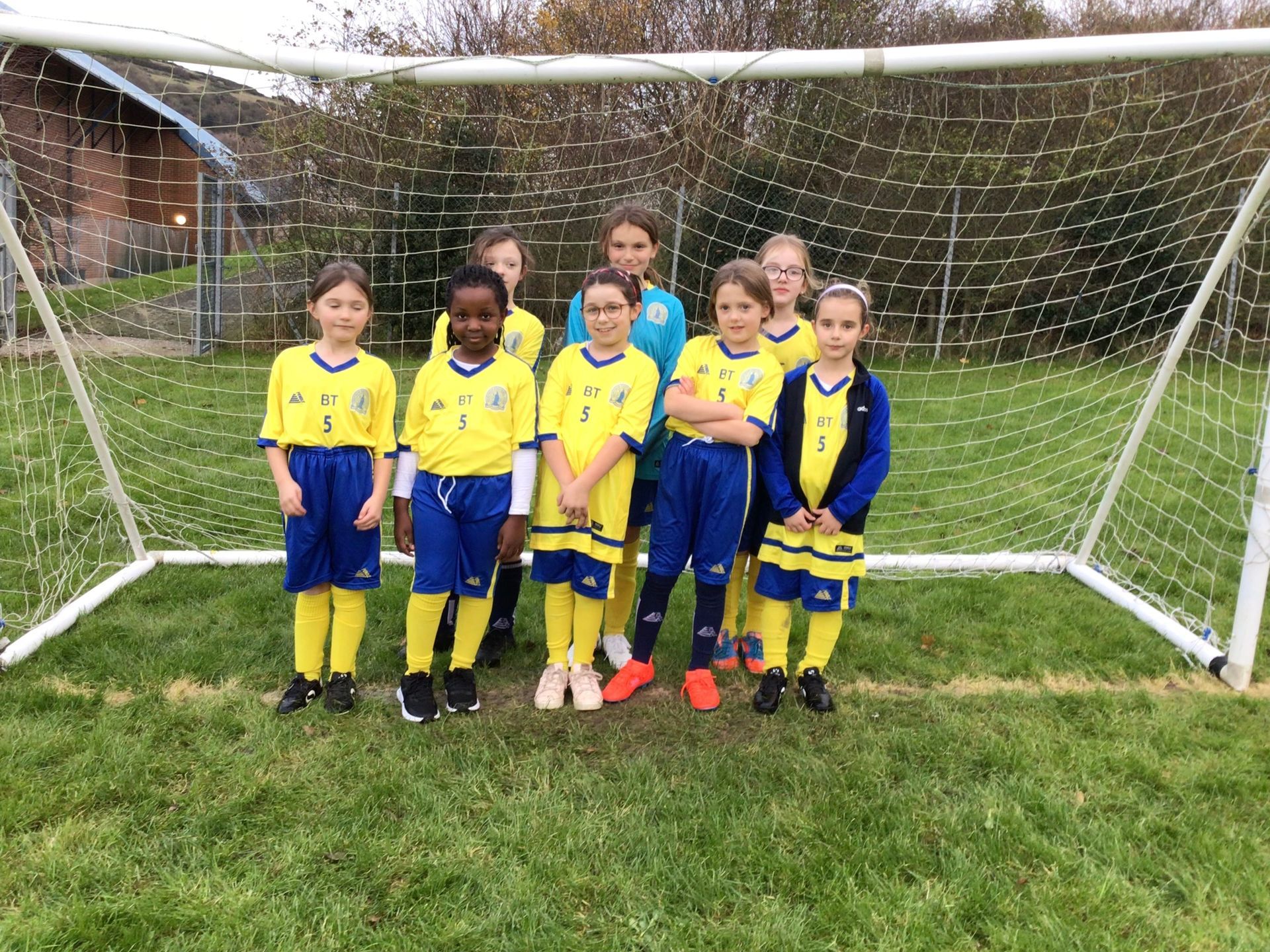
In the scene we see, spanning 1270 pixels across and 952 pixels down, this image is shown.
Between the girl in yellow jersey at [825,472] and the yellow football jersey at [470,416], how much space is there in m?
0.91

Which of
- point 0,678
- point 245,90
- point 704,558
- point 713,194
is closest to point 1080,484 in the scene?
point 713,194

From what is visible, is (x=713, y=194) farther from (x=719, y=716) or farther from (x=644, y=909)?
(x=644, y=909)

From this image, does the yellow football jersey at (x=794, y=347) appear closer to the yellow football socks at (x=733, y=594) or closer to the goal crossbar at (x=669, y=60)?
the yellow football socks at (x=733, y=594)

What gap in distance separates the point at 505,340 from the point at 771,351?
1.05m

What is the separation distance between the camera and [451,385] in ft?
8.98

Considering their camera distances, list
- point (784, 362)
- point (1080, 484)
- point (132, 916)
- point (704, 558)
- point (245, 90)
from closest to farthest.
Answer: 1. point (132, 916)
2. point (704, 558)
3. point (784, 362)
4. point (245, 90)
5. point (1080, 484)

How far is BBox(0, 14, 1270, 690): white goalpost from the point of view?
3342mm

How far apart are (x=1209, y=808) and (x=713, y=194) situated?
14.0ft

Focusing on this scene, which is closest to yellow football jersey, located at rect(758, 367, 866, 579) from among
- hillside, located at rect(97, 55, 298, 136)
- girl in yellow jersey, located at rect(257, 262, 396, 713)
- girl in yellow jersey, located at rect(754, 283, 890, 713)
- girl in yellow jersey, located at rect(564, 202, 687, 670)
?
girl in yellow jersey, located at rect(754, 283, 890, 713)

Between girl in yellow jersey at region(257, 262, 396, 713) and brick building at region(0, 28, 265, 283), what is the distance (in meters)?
1.08

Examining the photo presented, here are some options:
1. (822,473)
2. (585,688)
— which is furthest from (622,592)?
(822,473)

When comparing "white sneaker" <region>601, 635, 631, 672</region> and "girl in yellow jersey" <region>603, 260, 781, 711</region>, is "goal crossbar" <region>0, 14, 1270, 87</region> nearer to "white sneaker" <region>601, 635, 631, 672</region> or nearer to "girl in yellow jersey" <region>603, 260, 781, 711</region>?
"girl in yellow jersey" <region>603, 260, 781, 711</region>

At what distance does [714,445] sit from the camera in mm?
2861

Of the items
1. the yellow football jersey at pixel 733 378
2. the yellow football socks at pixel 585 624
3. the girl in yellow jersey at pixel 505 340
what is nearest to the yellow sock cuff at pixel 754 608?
the yellow football socks at pixel 585 624
